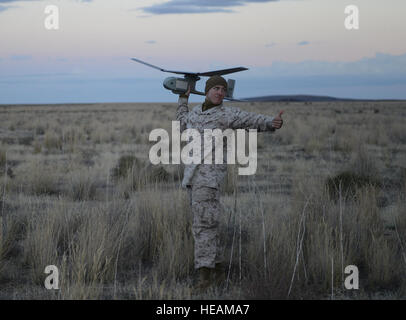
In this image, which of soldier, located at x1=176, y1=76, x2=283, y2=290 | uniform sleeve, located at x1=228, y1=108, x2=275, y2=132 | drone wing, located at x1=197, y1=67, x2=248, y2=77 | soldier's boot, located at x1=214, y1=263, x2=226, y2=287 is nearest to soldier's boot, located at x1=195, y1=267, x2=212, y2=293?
soldier, located at x1=176, y1=76, x2=283, y2=290

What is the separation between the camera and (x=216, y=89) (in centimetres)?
464

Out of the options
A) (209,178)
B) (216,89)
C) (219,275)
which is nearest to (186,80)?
(216,89)

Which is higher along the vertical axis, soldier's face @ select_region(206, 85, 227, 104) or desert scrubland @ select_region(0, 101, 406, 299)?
soldier's face @ select_region(206, 85, 227, 104)

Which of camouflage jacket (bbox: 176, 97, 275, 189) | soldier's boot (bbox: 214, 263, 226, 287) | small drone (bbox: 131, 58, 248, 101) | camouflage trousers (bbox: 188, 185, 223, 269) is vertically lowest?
soldier's boot (bbox: 214, 263, 226, 287)

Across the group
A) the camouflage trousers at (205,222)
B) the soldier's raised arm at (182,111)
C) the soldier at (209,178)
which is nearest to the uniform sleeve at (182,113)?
the soldier's raised arm at (182,111)

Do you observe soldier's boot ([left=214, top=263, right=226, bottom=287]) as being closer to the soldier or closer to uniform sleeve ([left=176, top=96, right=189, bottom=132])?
the soldier

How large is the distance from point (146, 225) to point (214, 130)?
6.43ft

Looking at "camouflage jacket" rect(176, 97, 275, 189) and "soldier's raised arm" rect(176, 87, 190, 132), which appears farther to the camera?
"soldier's raised arm" rect(176, 87, 190, 132)

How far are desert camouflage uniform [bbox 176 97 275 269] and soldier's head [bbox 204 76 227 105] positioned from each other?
0.09m

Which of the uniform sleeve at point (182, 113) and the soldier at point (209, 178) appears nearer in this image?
the soldier at point (209, 178)

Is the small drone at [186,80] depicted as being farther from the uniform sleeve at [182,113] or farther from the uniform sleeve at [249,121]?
the uniform sleeve at [249,121]

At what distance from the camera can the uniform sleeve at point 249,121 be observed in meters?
4.46

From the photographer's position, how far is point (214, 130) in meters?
4.59

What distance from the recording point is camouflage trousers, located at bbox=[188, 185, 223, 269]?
4535 mm
